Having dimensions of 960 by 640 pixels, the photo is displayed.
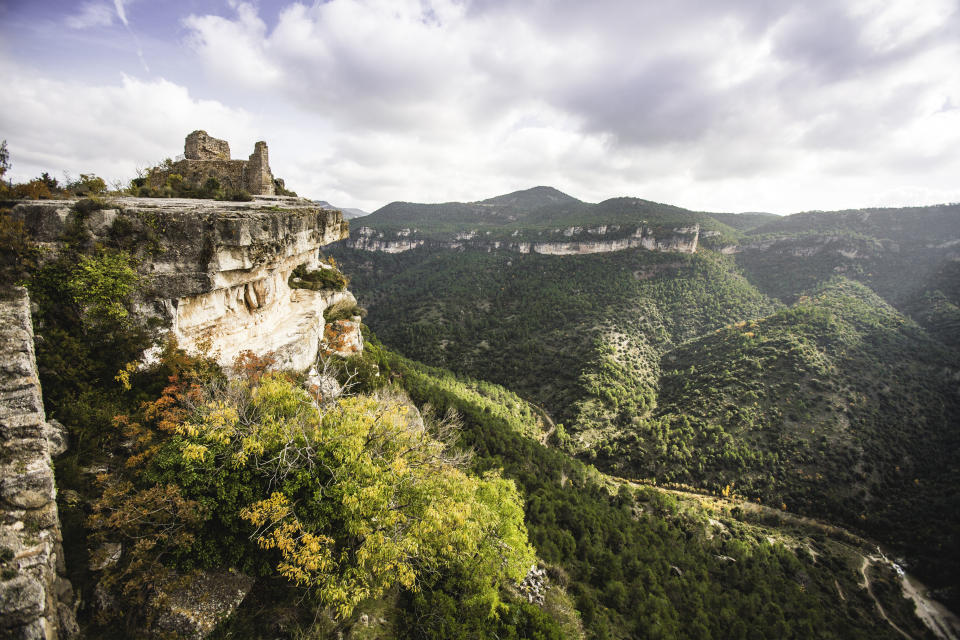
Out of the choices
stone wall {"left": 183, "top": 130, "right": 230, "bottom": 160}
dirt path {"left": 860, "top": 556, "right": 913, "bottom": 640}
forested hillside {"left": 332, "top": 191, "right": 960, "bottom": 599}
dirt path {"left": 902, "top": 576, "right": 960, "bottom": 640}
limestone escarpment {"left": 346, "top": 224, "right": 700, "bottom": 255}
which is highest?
limestone escarpment {"left": 346, "top": 224, "right": 700, "bottom": 255}

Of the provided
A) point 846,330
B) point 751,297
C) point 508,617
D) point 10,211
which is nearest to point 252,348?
point 10,211

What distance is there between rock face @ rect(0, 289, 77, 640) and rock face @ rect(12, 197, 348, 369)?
162 inches

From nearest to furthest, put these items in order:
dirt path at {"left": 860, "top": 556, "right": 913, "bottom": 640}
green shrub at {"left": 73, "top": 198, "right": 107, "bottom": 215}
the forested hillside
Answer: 1. green shrub at {"left": 73, "top": 198, "right": 107, "bottom": 215}
2. dirt path at {"left": 860, "top": 556, "right": 913, "bottom": 640}
3. the forested hillside

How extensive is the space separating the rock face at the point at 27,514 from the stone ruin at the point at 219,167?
54.2 ft

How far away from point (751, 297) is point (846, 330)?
32.2 meters

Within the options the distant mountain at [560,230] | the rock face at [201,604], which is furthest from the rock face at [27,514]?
the distant mountain at [560,230]

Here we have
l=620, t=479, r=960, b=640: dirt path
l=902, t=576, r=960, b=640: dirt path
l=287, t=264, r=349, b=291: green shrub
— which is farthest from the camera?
l=620, t=479, r=960, b=640: dirt path

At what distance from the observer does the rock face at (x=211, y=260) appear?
455 inches

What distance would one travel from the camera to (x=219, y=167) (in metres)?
21.8

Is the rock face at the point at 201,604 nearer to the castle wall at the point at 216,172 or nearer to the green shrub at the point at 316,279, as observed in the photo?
the green shrub at the point at 316,279

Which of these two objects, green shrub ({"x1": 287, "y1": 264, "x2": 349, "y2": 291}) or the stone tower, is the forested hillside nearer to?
green shrub ({"x1": 287, "y1": 264, "x2": 349, "y2": 291})

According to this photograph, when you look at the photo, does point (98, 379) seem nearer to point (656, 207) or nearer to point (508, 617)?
point (508, 617)

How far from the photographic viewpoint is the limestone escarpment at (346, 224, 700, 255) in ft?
342

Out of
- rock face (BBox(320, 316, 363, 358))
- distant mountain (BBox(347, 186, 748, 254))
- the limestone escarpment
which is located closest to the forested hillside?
the limestone escarpment
